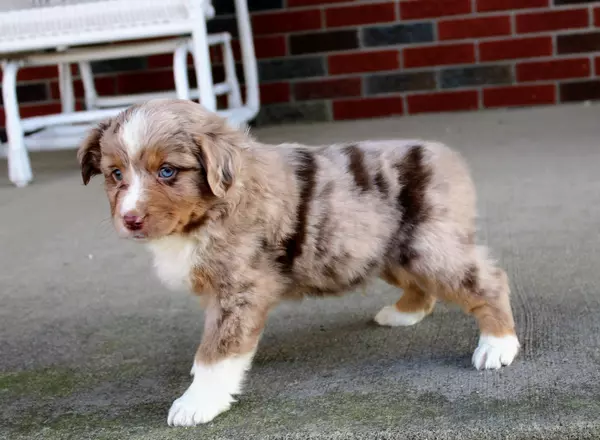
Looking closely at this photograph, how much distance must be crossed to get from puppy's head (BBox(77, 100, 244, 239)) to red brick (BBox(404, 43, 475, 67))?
3815mm

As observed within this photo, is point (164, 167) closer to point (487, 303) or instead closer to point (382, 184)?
point (382, 184)

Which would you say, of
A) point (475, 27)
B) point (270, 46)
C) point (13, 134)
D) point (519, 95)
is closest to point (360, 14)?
point (270, 46)

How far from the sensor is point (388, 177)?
1.82 m

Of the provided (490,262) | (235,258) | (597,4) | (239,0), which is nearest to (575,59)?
(597,4)

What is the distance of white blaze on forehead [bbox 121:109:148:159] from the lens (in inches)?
63.4

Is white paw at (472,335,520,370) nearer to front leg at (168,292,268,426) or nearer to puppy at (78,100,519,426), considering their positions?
puppy at (78,100,519,426)

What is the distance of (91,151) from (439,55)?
152 inches

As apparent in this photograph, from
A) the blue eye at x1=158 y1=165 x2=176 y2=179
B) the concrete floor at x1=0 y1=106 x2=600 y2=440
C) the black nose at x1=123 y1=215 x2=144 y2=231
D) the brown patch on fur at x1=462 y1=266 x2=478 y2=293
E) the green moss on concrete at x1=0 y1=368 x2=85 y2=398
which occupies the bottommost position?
the green moss on concrete at x1=0 y1=368 x2=85 y2=398

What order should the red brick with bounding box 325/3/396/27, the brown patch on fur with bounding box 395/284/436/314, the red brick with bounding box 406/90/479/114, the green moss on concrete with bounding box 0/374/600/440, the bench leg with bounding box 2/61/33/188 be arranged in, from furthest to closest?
1. the red brick with bounding box 406/90/479/114
2. the red brick with bounding box 325/3/396/27
3. the bench leg with bounding box 2/61/33/188
4. the brown patch on fur with bounding box 395/284/436/314
5. the green moss on concrete with bounding box 0/374/600/440

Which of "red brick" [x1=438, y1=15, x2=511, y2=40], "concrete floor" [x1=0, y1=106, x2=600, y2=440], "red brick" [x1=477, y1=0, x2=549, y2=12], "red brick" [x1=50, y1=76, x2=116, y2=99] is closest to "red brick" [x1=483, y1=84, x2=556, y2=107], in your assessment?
"red brick" [x1=438, y1=15, x2=511, y2=40]

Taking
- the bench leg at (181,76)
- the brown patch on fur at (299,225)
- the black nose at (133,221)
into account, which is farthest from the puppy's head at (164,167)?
the bench leg at (181,76)

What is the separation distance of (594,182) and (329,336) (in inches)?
66.5

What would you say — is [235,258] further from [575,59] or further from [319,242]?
[575,59]

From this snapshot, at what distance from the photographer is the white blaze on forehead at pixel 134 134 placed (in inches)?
63.4
